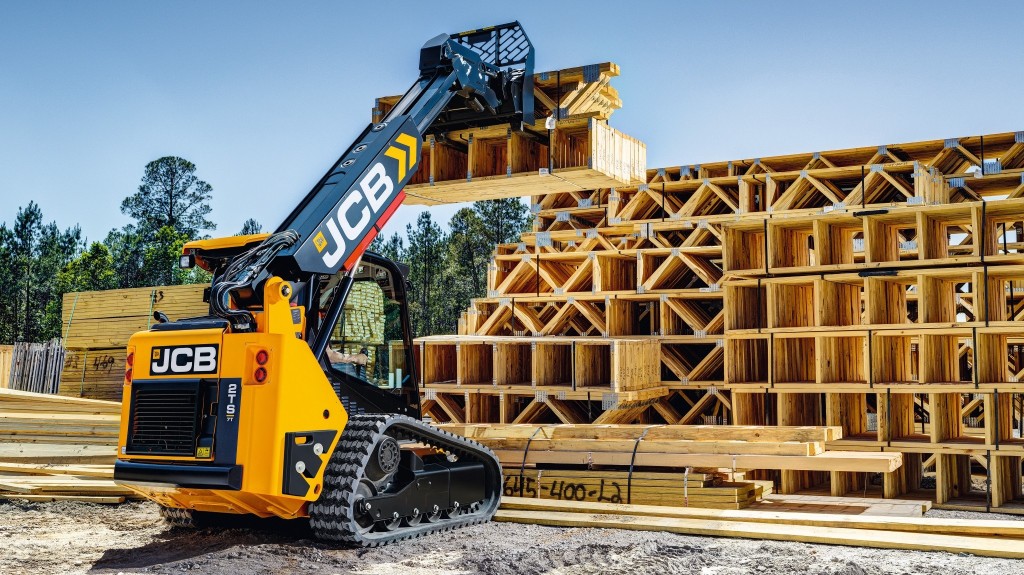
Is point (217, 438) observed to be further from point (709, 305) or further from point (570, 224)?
point (570, 224)

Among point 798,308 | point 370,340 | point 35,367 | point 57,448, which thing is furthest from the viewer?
point 35,367

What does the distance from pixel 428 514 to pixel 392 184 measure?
286cm

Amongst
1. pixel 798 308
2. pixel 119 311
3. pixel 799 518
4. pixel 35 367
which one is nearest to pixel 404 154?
pixel 799 518

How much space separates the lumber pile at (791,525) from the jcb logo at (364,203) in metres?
3.17

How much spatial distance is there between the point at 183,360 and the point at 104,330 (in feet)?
40.0

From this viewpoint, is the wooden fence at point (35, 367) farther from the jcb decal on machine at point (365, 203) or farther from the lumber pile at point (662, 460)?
the jcb decal on machine at point (365, 203)

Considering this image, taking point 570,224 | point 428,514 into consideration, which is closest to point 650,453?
point 428,514

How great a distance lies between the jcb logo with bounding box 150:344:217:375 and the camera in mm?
7086

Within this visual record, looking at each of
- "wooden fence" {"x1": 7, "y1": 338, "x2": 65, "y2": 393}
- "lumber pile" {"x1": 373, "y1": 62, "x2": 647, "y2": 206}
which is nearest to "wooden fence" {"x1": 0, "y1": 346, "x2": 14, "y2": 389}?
"wooden fence" {"x1": 7, "y1": 338, "x2": 65, "y2": 393}

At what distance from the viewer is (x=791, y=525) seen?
8.54 m

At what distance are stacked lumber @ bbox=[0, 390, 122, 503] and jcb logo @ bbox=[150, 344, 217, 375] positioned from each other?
391 cm

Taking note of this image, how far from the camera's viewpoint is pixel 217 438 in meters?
6.94

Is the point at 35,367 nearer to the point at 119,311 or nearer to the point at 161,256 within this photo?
the point at 119,311

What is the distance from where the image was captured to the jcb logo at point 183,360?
23.2 ft
